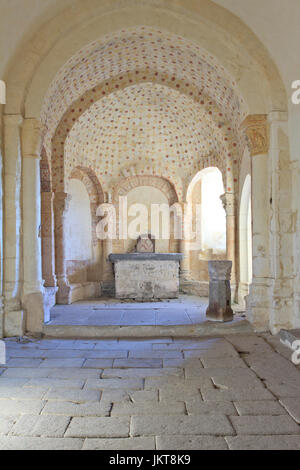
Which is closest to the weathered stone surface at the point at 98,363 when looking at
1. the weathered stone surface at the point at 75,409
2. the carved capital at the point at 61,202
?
the weathered stone surface at the point at 75,409

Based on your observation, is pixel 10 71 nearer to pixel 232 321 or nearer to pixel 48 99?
pixel 48 99

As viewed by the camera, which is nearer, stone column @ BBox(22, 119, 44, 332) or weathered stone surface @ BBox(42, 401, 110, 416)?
weathered stone surface @ BBox(42, 401, 110, 416)

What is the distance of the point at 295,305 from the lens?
5422mm

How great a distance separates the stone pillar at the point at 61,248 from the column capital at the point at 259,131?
15.3 ft

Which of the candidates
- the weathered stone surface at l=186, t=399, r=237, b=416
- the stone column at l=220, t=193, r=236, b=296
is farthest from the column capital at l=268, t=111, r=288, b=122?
the weathered stone surface at l=186, t=399, r=237, b=416

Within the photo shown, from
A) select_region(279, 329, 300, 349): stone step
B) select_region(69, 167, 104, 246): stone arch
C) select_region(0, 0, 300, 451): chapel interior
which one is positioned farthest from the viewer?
select_region(69, 167, 104, 246): stone arch

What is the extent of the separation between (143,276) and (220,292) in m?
3.18

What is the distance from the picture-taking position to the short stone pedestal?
20.1 ft

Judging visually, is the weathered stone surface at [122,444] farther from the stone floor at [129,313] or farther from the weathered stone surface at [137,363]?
the stone floor at [129,313]

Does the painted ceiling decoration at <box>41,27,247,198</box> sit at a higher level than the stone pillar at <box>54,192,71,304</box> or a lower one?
higher

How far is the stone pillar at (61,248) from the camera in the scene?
8.58 meters

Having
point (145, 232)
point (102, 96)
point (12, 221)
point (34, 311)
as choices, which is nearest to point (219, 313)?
point (34, 311)

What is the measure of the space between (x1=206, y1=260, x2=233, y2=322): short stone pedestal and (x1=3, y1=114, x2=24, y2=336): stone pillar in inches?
126

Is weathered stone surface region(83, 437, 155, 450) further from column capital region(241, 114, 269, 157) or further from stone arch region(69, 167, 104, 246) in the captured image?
stone arch region(69, 167, 104, 246)
